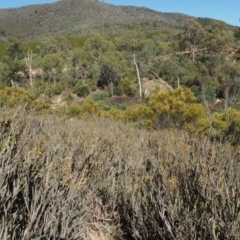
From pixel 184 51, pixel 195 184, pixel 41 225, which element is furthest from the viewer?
pixel 184 51

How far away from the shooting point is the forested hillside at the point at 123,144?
123 inches

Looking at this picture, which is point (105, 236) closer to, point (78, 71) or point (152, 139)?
point (152, 139)

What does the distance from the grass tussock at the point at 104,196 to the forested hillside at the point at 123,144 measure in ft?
0.06

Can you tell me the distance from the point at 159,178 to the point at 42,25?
119 meters

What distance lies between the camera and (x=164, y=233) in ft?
13.5

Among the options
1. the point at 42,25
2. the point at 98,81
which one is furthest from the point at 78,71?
the point at 42,25

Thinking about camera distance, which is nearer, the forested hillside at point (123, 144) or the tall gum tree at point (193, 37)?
the forested hillside at point (123, 144)

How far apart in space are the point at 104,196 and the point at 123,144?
2374 millimetres

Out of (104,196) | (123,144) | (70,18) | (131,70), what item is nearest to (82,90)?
(131,70)

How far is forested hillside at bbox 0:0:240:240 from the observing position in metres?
3.13

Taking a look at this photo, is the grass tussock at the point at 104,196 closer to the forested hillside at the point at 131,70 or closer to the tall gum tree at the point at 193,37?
the forested hillside at the point at 131,70

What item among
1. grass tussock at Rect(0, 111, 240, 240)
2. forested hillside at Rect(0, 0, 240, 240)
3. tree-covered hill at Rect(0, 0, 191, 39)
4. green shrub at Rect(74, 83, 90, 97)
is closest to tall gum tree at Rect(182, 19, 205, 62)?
forested hillside at Rect(0, 0, 240, 240)

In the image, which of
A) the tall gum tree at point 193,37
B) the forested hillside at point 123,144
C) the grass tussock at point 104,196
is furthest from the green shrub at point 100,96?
the grass tussock at point 104,196

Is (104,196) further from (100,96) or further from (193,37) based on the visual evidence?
(193,37)
